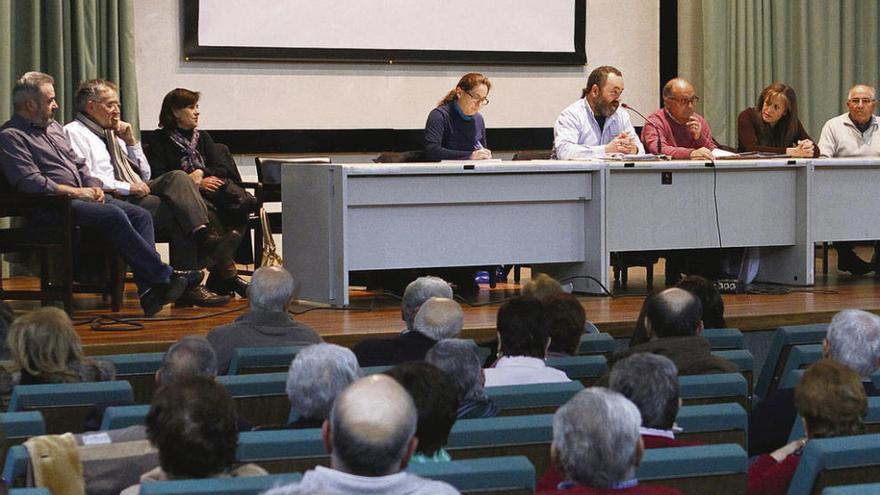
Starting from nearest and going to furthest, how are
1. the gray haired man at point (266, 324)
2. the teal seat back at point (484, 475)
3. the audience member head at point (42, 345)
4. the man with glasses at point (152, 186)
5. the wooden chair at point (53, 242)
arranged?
the teal seat back at point (484, 475), the audience member head at point (42, 345), the gray haired man at point (266, 324), the wooden chair at point (53, 242), the man with glasses at point (152, 186)

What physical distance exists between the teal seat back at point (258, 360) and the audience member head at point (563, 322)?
75 cm

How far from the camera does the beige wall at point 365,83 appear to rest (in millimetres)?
8195

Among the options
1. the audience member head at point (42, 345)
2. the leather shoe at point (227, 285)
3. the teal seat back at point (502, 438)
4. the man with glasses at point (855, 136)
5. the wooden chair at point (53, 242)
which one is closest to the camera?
the teal seat back at point (502, 438)

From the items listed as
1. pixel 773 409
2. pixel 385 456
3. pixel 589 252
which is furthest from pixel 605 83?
pixel 385 456

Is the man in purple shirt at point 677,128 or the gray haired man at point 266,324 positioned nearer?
the gray haired man at point 266,324

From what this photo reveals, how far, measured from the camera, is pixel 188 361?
301cm

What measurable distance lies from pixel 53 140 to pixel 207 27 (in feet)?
7.97

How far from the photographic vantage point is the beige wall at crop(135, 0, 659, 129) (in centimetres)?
820

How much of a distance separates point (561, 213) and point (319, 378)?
380 cm

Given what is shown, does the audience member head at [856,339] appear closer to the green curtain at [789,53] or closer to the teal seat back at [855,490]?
the teal seat back at [855,490]

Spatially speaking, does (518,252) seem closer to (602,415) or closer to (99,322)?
(99,322)

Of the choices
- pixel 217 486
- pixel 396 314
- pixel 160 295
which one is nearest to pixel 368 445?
pixel 217 486

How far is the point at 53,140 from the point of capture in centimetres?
600

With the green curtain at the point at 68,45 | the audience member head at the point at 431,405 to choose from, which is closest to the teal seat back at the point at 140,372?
the audience member head at the point at 431,405
